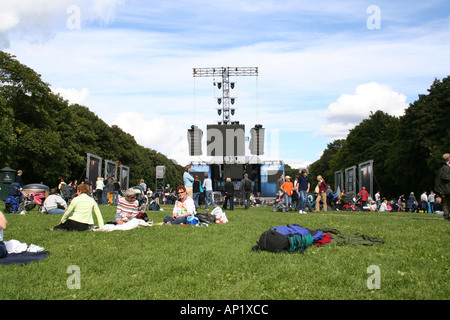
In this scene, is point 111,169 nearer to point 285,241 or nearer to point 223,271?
point 285,241

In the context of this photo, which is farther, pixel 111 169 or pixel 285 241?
pixel 111 169

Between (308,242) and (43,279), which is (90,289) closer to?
(43,279)

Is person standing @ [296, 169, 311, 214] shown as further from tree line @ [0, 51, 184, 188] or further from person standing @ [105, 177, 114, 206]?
tree line @ [0, 51, 184, 188]

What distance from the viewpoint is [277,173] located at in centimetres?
5169

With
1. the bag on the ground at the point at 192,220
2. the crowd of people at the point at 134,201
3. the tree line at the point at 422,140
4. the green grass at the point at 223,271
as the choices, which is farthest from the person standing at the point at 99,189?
the tree line at the point at 422,140

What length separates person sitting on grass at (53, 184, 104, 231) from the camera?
35.7ft

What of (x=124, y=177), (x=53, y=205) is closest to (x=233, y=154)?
(x=124, y=177)

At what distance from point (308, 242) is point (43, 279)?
13.5 ft

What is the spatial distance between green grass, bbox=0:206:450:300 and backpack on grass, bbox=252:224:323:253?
0.69 feet

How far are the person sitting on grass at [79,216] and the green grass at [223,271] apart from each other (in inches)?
64.6

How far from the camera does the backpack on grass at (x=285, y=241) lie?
7.56 metres

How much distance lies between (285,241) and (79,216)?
17.8 feet

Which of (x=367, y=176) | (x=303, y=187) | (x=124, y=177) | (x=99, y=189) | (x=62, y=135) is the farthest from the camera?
(x=62, y=135)

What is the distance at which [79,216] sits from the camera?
36.0 ft
